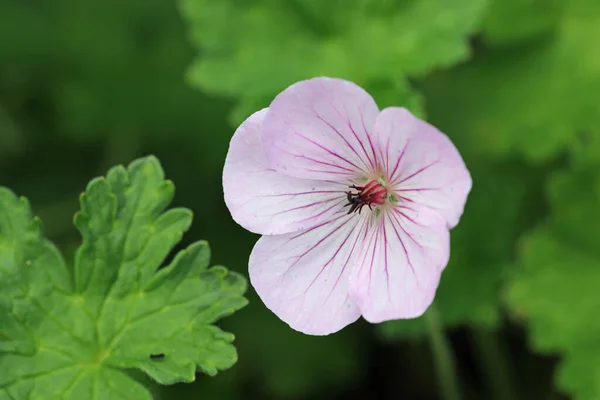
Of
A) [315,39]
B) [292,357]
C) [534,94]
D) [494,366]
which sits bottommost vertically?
[494,366]

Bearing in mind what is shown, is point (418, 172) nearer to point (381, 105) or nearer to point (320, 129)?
point (320, 129)

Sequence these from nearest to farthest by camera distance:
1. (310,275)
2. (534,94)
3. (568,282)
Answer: (310,275) < (568,282) < (534,94)

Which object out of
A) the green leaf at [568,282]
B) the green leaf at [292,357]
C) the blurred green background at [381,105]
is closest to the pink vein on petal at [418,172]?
the blurred green background at [381,105]

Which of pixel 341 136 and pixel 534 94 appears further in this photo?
pixel 534 94

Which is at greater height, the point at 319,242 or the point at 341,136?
the point at 341,136

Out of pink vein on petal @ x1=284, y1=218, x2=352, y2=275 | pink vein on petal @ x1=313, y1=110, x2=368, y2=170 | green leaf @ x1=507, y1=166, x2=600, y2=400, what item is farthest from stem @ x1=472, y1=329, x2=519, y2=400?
pink vein on petal @ x1=313, y1=110, x2=368, y2=170

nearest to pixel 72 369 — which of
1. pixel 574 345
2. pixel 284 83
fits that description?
pixel 284 83

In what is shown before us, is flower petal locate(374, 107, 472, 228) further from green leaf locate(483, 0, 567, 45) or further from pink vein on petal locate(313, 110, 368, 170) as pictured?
green leaf locate(483, 0, 567, 45)

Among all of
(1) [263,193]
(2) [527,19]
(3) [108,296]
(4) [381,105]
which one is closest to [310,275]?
(1) [263,193]
